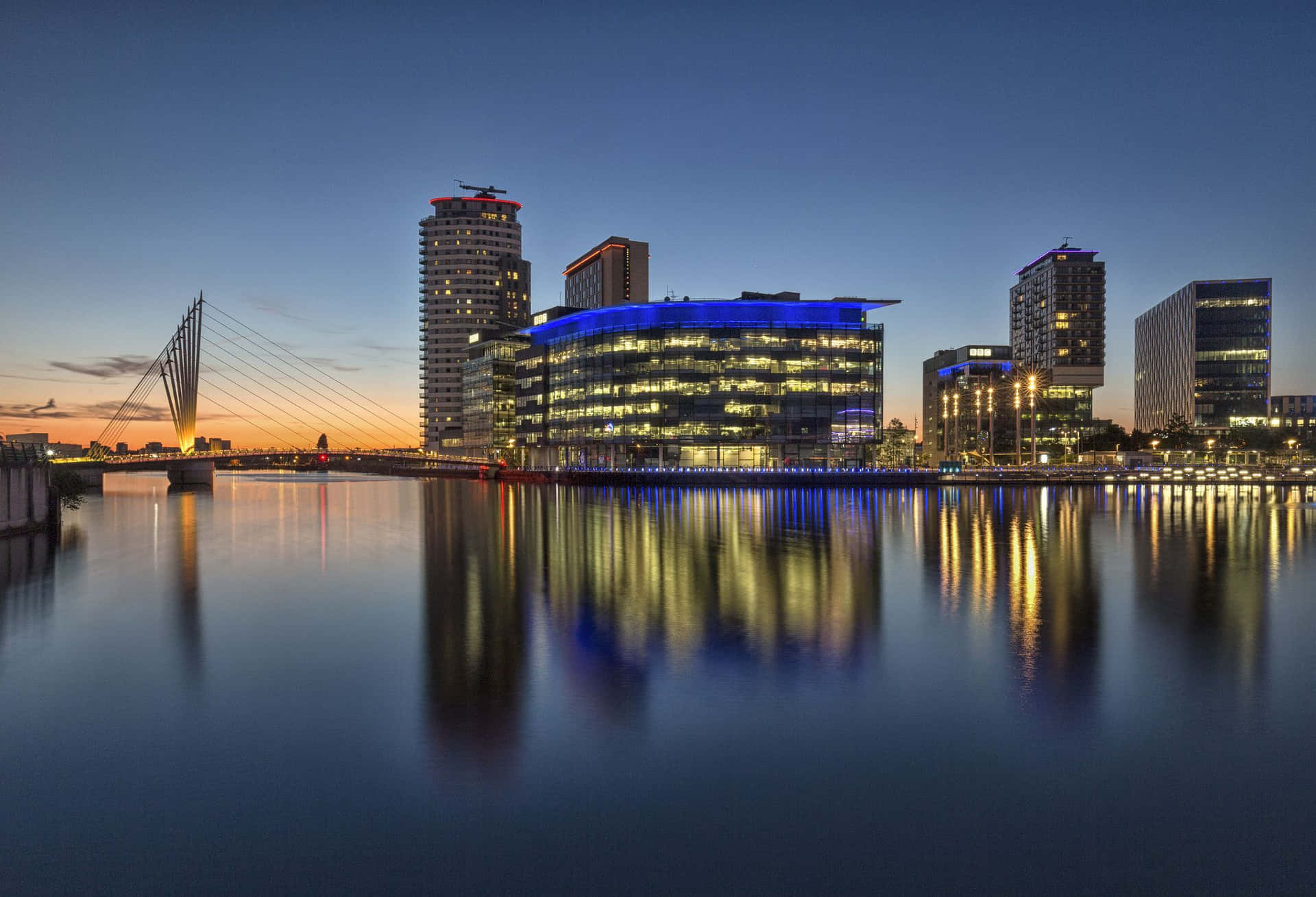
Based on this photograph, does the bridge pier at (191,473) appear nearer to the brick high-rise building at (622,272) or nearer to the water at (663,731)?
the brick high-rise building at (622,272)

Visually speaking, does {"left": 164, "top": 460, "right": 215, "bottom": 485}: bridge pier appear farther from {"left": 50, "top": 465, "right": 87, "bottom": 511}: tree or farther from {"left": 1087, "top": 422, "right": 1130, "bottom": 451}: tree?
{"left": 1087, "top": 422, "right": 1130, "bottom": 451}: tree

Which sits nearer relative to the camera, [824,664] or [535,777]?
[535,777]

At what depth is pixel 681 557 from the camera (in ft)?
100

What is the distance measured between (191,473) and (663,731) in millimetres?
143500

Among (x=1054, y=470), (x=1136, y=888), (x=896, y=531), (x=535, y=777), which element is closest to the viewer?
(x=1136, y=888)

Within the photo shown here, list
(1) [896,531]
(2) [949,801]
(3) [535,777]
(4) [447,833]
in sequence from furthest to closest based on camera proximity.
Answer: (1) [896,531] → (3) [535,777] → (2) [949,801] → (4) [447,833]

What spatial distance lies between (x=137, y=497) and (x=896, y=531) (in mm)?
101036

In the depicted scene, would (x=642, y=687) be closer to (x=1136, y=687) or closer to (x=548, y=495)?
(x=1136, y=687)

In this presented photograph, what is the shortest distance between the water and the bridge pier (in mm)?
111456

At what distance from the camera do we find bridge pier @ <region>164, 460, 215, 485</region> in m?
125

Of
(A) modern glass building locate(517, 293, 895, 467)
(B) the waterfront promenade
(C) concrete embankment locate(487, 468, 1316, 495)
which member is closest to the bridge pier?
(B) the waterfront promenade

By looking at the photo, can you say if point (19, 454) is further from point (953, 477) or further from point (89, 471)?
point (953, 477)

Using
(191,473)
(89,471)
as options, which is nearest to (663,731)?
(89,471)

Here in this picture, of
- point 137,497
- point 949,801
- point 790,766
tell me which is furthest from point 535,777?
point 137,497
